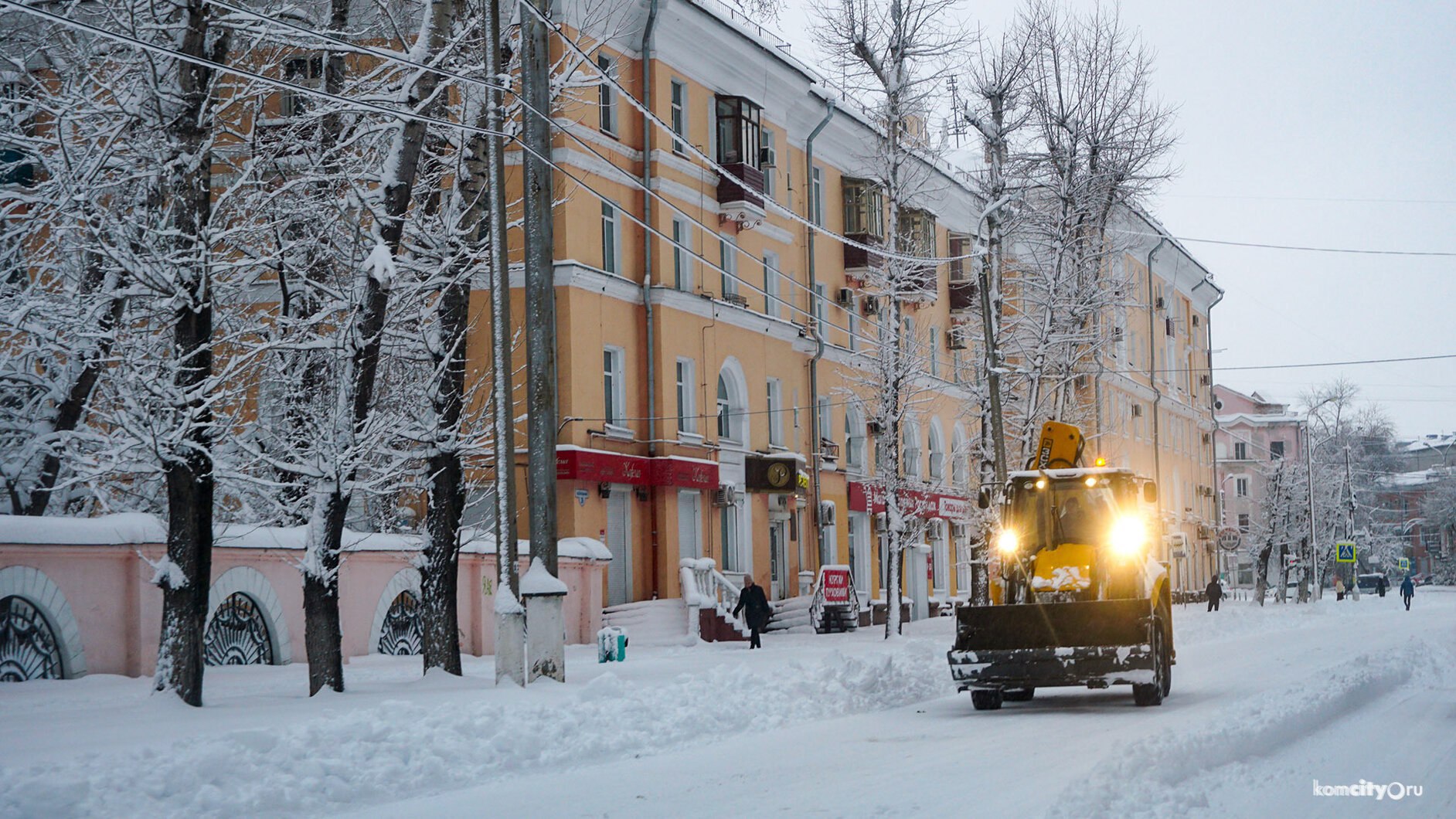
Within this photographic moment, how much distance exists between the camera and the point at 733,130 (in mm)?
37375

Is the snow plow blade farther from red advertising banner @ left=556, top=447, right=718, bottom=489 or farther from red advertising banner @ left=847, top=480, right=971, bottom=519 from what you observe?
red advertising banner @ left=847, top=480, right=971, bottom=519

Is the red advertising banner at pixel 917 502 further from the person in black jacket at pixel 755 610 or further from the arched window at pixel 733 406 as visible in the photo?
the person in black jacket at pixel 755 610

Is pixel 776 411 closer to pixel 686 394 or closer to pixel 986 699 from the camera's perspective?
pixel 686 394

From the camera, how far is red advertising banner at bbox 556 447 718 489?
31500 millimetres

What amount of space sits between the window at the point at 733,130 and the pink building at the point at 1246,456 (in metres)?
75.4

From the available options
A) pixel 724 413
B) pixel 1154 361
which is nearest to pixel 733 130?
pixel 724 413

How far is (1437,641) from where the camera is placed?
27500mm

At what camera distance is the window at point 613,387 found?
34094mm

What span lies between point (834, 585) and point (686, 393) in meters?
6.00

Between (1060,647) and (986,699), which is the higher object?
(1060,647)

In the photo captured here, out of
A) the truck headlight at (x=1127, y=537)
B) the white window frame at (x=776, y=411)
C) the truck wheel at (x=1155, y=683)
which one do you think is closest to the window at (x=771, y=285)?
the white window frame at (x=776, y=411)

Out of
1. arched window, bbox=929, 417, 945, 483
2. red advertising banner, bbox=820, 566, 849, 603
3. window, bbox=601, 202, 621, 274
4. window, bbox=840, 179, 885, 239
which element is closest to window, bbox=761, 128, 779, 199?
window, bbox=840, 179, 885, 239

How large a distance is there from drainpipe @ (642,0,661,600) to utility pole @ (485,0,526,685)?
18.1 metres

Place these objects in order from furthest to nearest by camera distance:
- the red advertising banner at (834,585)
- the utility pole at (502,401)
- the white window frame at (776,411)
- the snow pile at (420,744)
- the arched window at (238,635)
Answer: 1. the white window frame at (776,411)
2. the red advertising banner at (834,585)
3. the arched window at (238,635)
4. the utility pole at (502,401)
5. the snow pile at (420,744)
